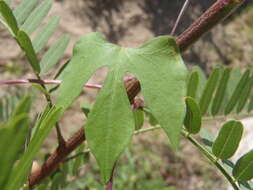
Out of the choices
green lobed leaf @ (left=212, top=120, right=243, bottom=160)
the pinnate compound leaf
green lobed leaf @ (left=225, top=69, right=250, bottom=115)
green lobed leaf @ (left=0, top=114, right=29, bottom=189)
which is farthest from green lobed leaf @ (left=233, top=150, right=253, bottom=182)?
green lobed leaf @ (left=0, top=114, right=29, bottom=189)

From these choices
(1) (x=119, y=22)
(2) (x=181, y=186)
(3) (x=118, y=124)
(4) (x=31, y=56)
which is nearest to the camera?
(3) (x=118, y=124)

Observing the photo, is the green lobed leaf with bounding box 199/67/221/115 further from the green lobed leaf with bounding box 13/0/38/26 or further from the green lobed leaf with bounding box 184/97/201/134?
the green lobed leaf with bounding box 13/0/38/26

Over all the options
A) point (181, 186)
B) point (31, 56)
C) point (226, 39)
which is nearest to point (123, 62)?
point (31, 56)

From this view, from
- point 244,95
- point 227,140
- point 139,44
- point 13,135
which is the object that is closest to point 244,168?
point 227,140

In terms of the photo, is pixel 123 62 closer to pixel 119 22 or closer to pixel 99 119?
pixel 99 119

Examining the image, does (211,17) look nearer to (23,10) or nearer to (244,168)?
(244,168)

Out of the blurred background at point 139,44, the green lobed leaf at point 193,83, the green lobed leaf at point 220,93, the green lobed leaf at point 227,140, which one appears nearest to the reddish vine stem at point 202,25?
the green lobed leaf at point 227,140

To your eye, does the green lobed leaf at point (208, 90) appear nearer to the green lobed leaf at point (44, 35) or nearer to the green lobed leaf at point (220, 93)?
the green lobed leaf at point (220, 93)
